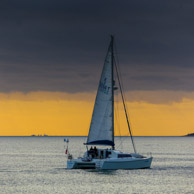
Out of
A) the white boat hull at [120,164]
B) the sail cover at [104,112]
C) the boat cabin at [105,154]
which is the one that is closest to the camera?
the white boat hull at [120,164]

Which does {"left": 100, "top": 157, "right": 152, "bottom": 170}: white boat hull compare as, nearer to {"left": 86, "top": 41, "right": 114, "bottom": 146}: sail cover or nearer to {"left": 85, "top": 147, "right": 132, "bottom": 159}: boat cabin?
{"left": 85, "top": 147, "right": 132, "bottom": 159}: boat cabin

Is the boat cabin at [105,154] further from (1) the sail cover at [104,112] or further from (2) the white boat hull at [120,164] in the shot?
(1) the sail cover at [104,112]

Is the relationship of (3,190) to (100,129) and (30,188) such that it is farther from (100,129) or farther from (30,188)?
(100,129)

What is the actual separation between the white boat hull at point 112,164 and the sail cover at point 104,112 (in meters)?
3.44

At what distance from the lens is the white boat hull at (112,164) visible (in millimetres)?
78562

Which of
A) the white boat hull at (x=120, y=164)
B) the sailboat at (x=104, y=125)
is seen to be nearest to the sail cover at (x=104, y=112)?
the sailboat at (x=104, y=125)

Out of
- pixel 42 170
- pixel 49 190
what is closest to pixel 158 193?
pixel 49 190

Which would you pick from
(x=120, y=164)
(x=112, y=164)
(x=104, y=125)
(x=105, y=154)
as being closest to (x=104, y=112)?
(x=104, y=125)

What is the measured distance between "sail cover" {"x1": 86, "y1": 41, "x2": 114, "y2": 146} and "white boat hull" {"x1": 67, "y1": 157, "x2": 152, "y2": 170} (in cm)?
344

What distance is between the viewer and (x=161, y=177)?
78875mm

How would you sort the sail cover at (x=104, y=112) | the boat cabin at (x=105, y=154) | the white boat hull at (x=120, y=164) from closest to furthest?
the white boat hull at (x=120, y=164) < the boat cabin at (x=105, y=154) < the sail cover at (x=104, y=112)

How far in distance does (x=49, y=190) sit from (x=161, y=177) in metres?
19.9

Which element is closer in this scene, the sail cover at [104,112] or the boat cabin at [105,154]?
the boat cabin at [105,154]

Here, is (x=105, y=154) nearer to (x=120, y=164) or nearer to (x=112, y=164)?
(x=112, y=164)
